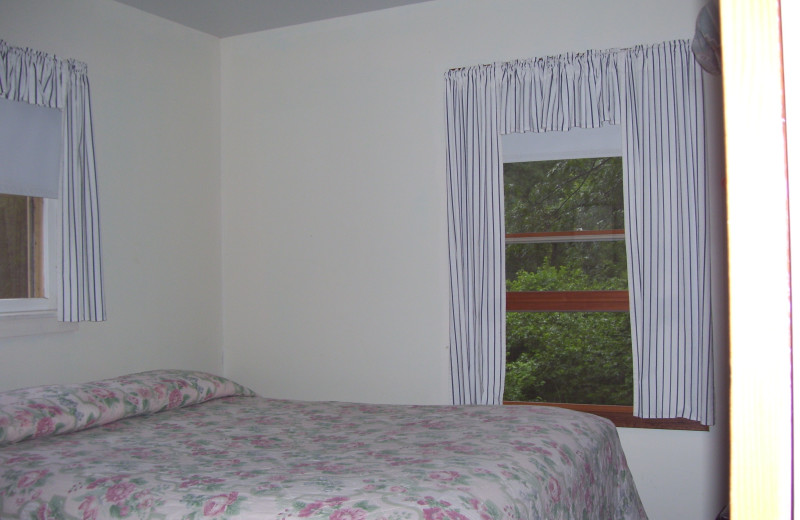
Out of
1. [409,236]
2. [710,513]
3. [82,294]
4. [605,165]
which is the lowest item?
[710,513]

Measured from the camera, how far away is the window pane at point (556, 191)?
3.53m

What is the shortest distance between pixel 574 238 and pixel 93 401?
225 centimetres

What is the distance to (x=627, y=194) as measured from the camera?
317 cm

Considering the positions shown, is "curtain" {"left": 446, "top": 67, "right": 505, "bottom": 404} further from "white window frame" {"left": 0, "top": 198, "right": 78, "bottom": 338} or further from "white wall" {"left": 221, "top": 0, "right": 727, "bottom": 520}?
"white window frame" {"left": 0, "top": 198, "right": 78, "bottom": 338}

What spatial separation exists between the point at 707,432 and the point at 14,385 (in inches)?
112

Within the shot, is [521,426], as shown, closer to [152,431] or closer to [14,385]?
[152,431]

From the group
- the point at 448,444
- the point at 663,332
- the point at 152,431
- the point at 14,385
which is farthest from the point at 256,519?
the point at 663,332

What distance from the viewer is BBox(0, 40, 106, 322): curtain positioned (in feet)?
9.72

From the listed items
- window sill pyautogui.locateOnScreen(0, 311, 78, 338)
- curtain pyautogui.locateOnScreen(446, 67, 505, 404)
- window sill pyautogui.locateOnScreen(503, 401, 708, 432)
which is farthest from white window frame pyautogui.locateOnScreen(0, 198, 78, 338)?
window sill pyautogui.locateOnScreen(503, 401, 708, 432)

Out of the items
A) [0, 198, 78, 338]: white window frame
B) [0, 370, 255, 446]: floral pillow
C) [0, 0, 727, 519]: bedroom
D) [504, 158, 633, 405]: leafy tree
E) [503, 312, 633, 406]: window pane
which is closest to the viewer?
[0, 370, 255, 446]: floral pillow

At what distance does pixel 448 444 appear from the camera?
2.11 m

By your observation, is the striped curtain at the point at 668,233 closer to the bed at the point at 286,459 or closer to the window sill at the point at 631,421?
the window sill at the point at 631,421

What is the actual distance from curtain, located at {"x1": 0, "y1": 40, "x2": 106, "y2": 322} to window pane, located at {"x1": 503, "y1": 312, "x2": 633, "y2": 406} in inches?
88.0

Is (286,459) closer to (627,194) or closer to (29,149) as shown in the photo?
(29,149)
